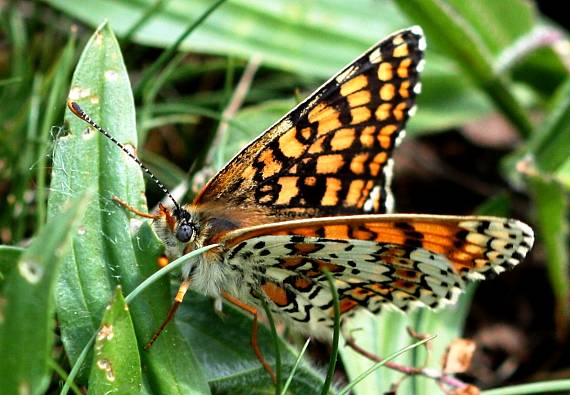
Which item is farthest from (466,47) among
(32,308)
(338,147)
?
(32,308)

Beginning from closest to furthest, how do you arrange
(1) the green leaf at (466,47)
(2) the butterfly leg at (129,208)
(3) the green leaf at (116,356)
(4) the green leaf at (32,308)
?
(4) the green leaf at (32,308)
(3) the green leaf at (116,356)
(2) the butterfly leg at (129,208)
(1) the green leaf at (466,47)

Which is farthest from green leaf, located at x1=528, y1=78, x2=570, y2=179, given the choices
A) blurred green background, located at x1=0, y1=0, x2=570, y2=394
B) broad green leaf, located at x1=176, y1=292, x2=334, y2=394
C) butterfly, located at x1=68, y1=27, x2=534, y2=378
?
broad green leaf, located at x1=176, y1=292, x2=334, y2=394

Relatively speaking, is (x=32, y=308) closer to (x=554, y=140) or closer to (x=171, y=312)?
(x=171, y=312)

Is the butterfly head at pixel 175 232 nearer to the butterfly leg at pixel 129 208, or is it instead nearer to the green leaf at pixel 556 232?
the butterfly leg at pixel 129 208

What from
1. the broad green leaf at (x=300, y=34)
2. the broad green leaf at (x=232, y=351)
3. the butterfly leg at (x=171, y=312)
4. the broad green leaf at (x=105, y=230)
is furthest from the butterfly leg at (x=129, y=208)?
the broad green leaf at (x=300, y=34)

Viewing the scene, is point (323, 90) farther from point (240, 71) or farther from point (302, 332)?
point (240, 71)

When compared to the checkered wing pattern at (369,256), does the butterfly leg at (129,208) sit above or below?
above

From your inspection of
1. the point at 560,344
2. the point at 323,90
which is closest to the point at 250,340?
the point at 323,90
